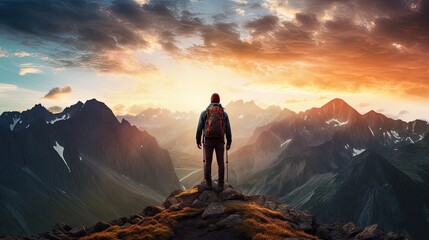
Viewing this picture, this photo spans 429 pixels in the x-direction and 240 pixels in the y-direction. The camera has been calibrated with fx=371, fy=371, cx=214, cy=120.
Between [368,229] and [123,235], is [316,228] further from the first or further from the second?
[123,235]

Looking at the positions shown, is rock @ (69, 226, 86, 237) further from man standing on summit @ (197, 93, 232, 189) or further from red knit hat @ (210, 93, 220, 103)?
red knit hat @ (210, 93, 220, 103)

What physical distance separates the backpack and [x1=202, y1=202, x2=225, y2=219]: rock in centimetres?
530

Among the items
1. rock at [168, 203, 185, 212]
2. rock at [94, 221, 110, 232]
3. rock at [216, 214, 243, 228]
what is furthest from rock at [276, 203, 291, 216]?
rock at [94, 221, 110, 232]

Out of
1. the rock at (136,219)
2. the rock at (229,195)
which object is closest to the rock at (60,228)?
the rock at (136,219)

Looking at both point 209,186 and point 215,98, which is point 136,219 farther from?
point 215,98

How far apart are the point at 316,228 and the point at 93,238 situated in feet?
48.6

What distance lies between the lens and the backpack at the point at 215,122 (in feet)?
89.0

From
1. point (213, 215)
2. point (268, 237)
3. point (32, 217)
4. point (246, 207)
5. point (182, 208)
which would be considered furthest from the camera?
point (32, 217)

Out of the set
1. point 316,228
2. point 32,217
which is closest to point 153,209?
point 316,228

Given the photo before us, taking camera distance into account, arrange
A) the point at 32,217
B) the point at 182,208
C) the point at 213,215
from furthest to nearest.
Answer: the point at 32,217 → the point at 182,208 → the point at 213,215

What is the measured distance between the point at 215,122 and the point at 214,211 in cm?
657

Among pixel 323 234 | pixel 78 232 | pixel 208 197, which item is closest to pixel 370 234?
pixel 323 234

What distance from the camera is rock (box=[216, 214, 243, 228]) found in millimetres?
21922

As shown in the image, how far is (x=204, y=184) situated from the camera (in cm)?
3025
